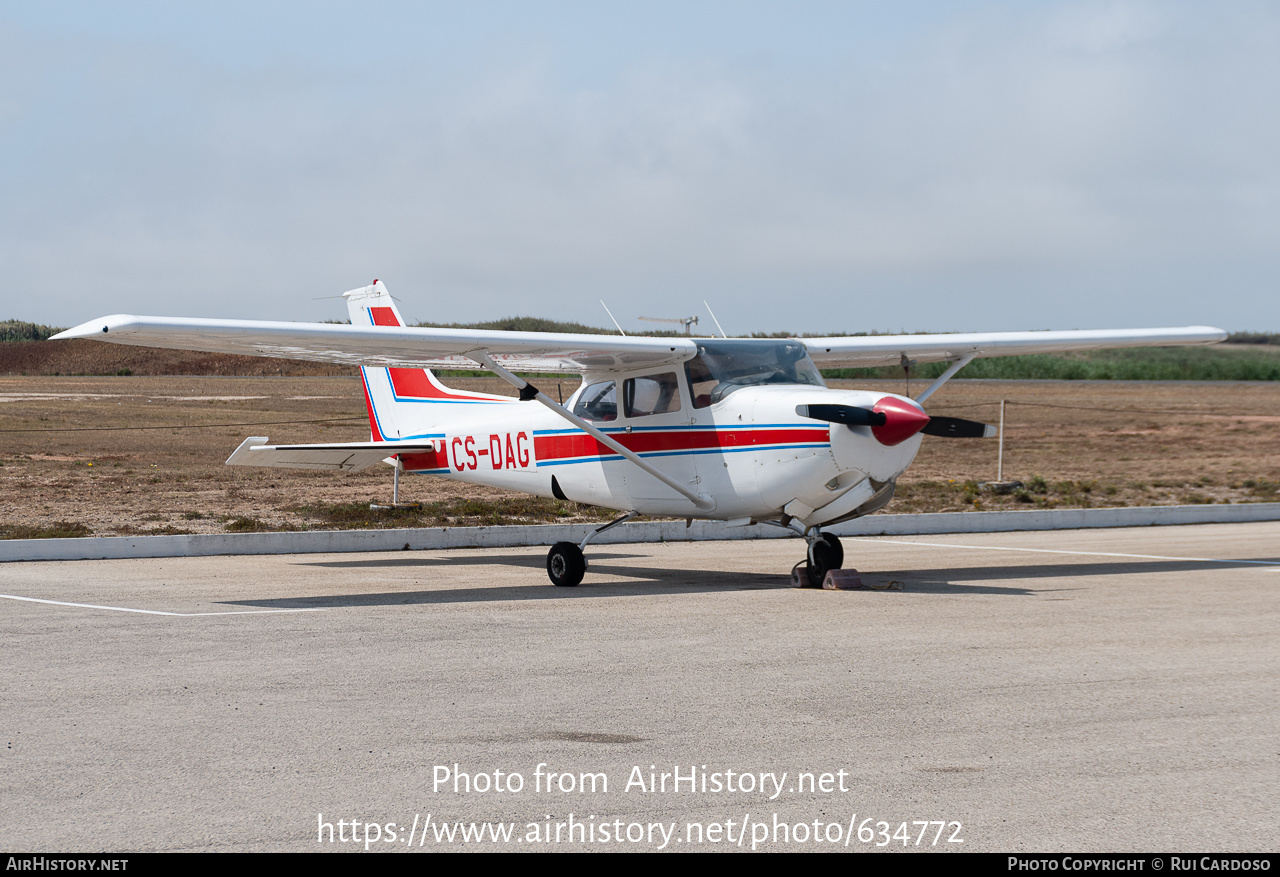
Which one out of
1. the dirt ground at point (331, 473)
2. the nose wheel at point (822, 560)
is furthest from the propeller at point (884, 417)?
the dirt ground at point (331, 473)

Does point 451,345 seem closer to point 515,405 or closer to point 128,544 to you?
point 515,405

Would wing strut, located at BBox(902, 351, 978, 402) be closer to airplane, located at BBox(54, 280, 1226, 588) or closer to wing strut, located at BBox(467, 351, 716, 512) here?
airplane, located at BBox(54, 280, 1226, 588)

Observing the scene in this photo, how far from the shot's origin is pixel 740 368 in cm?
1285

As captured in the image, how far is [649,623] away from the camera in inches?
393

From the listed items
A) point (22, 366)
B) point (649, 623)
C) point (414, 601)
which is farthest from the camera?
point (22, 366)

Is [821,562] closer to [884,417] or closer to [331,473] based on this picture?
[884,417]

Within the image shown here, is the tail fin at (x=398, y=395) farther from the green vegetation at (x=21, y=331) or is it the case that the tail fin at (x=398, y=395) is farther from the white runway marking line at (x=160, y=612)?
the green vegetation at (x=21, y=331)

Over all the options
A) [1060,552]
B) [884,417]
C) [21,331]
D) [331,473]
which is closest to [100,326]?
[884,417]

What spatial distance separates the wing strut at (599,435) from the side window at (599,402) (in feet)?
1.79

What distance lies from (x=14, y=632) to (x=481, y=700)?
177 inches

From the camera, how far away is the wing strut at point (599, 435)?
41.0ft

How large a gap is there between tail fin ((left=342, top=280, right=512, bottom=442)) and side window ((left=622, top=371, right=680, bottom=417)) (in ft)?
8.20

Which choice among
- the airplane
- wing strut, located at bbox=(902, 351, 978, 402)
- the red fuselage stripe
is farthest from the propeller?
wing strut, located at bbox=(902, 351, 978, 402)
